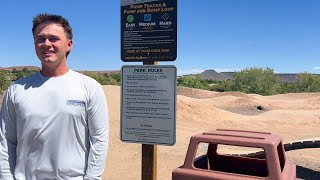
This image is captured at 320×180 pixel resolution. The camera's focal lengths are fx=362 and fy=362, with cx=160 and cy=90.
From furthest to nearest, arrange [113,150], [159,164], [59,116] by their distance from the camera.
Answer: [113,150] → [159,164] → [59,116]

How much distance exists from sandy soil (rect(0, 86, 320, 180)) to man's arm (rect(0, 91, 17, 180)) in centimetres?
462

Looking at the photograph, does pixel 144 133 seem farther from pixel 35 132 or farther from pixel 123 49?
pixel 35 132

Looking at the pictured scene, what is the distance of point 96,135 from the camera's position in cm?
221

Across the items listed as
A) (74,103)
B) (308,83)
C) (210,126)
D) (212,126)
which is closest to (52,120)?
(74,103)

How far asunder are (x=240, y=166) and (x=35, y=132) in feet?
9.29

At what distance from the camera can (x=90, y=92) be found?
220 centimetres

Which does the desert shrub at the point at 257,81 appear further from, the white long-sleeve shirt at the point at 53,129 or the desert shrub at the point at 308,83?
the white long-sleeve shirt at the point at 53,129

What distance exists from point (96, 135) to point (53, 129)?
0.26 m

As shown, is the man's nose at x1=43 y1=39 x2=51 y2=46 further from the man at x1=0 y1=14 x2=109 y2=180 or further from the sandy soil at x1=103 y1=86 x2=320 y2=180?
the sandy soil at x1=103 y1=86 x2=320 y2=180

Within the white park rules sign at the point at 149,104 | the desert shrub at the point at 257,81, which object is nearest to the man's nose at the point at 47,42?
the white park rules sign at the point at 149,104

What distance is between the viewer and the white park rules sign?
348cm

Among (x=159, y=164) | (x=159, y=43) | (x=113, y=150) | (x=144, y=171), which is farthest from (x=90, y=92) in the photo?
(x=113, y=150)

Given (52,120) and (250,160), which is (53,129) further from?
(250,160)

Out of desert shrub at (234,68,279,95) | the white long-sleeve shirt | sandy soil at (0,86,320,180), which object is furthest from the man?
desert shrub at (234,68,279,95)
